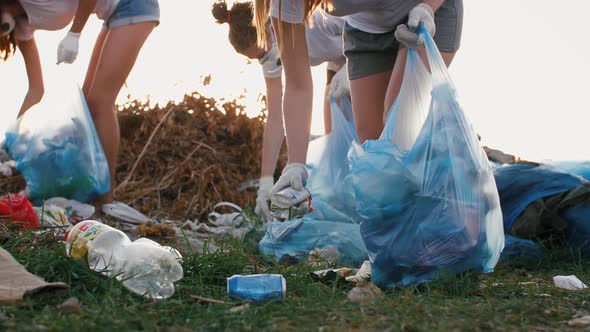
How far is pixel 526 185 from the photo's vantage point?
9.52 ft

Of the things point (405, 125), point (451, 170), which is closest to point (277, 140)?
point (405, 125)

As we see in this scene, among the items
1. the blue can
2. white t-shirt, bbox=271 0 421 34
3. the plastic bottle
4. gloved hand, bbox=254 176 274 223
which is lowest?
gloved hand, bbox=254 176 274 223

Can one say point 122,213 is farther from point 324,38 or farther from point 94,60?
point 324,38

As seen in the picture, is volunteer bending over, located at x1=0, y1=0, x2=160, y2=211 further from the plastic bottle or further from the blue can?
the blue can

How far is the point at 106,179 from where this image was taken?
12.1ft

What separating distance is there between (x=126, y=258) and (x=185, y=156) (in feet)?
10.6

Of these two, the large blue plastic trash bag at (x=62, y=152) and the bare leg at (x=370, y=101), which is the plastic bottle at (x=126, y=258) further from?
the large blue plastic trash bag at (x=62, y=152)

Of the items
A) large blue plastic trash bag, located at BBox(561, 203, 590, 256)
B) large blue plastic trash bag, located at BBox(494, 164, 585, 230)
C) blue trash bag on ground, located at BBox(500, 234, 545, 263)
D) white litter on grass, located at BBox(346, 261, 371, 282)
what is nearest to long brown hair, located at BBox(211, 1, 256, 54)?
large blue plastic trash bag, located at BBox(494, 164, 585, 230)

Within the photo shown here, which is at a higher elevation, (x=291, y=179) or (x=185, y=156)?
(x=291, y=179)

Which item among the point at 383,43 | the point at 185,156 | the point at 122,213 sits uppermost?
the point at 383,43

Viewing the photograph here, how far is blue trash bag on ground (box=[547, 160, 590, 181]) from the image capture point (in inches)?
129

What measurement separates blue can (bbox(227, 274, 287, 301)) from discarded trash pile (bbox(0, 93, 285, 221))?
2.85 meters

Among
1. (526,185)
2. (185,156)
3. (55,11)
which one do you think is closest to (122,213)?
(55,11)

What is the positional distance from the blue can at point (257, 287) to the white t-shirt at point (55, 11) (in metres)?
2.28
